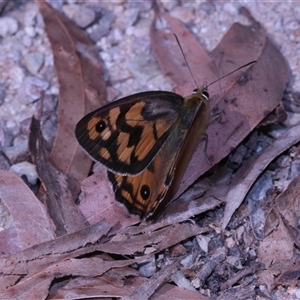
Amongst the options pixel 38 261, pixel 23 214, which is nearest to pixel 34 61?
pixel 23 214

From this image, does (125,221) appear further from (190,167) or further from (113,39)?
(113,39)

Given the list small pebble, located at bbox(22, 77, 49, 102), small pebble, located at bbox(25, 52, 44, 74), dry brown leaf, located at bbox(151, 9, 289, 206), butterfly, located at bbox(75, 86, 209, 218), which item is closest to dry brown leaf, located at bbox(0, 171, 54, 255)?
butterfly, located at bbox(75, 86, 209, 218)

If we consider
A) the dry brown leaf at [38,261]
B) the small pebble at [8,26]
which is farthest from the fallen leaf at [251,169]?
the small pebble at [8,26]

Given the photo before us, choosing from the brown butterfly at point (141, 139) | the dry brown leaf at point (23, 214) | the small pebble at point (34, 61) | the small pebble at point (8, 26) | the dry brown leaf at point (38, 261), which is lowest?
the dry brown leaf at point (38, 261)

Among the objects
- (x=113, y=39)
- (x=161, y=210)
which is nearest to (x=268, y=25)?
(x=113, y=39)

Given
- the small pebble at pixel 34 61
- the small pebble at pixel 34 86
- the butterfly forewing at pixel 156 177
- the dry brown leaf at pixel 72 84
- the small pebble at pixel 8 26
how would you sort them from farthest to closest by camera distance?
the small pebble at pixel 8 26 → the small pebble at pixel 34 61 → the small pebble at pixel 34 86 → the dry brown leaf at pixel 72 84 → the butterfly forewing at pixel 156 177

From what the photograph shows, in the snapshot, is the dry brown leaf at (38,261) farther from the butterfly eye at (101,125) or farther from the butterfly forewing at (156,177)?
the butterfly eye at (101,125)
